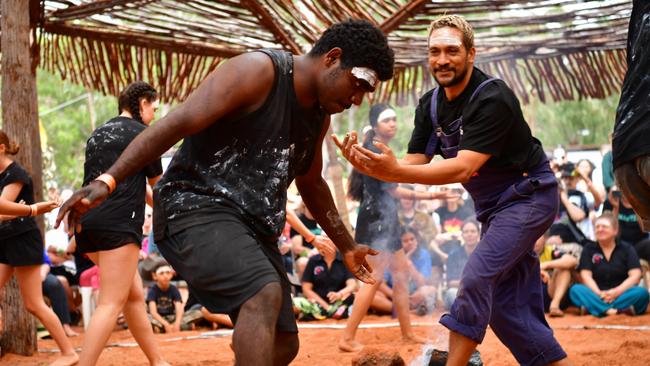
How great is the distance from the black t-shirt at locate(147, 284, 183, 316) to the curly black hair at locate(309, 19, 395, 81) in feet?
22.9

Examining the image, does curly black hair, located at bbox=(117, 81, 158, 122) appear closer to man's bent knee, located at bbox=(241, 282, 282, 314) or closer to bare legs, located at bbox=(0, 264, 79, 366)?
bare legs, located at bbox=(0, 264, 79, 366)

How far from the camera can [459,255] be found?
1091 centimetres

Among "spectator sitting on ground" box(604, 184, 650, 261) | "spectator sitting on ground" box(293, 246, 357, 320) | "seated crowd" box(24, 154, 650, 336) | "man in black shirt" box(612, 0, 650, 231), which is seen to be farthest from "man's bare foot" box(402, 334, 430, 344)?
"man in black shirt" box(612, 0, 650, 231)

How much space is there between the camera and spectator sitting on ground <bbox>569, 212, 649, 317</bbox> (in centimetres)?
962

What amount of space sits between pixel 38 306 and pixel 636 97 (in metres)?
4.99

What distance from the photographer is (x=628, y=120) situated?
148 inches

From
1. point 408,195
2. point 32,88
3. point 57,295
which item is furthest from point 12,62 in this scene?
point 408,195

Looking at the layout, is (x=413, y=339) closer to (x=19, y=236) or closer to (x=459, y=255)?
(x=459, y=255)

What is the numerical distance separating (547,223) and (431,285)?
20.2 feet

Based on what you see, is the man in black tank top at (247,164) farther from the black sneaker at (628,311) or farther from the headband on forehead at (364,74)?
the black sneaker at (628,311)

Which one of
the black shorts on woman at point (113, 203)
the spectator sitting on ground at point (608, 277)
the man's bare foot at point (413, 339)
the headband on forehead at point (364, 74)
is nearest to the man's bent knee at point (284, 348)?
the headband on forehead at point (364, 74)

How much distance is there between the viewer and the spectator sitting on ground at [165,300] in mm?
10039

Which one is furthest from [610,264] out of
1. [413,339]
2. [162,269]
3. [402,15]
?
[162,269]

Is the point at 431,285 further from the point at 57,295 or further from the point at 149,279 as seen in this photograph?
the point at 57,295
